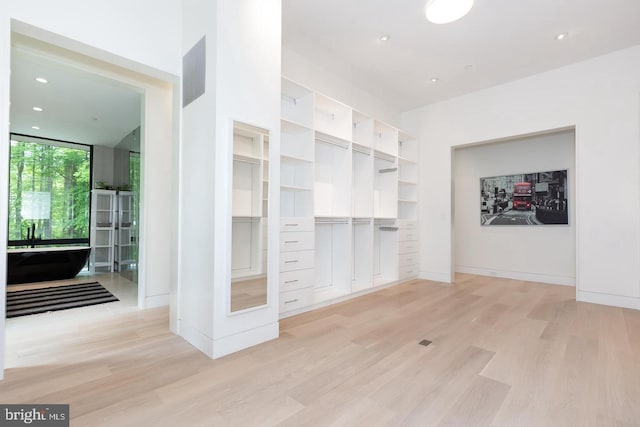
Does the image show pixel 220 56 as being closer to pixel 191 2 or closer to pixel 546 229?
pixel 191 2

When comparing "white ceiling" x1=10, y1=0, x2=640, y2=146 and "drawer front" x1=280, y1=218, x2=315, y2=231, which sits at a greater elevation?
"white ceiling" x1=10, y1=0, x2=640, y2=146

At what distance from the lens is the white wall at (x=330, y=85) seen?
3.88m

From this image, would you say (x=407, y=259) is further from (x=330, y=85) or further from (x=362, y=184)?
(x=330, y=85)

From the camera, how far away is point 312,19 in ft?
10.6

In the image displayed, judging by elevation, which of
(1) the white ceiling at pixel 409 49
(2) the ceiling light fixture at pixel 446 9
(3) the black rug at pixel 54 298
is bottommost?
(3) the black rug at pixel 54 298

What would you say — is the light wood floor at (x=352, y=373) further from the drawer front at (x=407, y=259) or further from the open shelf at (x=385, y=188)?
the open shelf at (x=385, y=188)

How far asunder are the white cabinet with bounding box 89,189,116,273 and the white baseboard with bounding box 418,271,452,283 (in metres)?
6.47

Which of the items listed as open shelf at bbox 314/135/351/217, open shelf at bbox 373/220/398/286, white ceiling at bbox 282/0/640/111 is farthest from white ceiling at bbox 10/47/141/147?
open shelf at bbox 373/220/398/286

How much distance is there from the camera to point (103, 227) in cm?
659

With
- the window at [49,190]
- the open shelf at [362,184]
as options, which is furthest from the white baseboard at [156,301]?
the window at [49,190]

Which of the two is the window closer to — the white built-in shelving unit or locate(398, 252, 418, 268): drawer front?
the white built-in shelving unit

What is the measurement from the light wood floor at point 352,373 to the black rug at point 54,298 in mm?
640

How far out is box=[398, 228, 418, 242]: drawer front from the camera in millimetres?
5027

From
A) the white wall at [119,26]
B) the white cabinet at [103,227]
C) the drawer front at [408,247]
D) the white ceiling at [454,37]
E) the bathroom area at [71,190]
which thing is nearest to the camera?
the white wall at [119,26]
